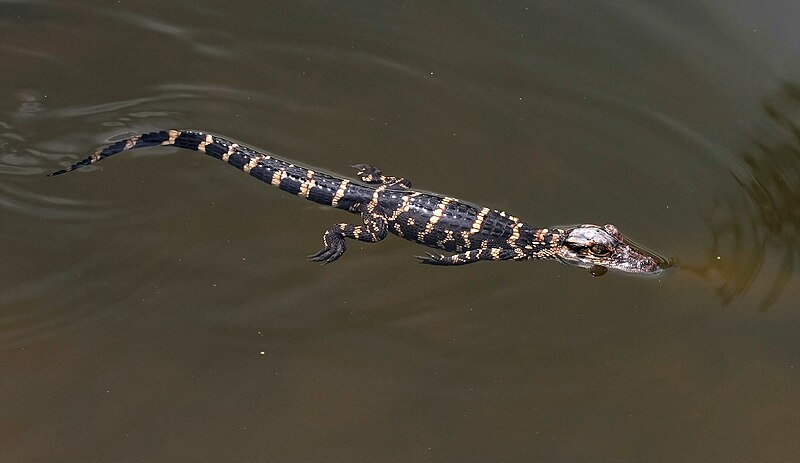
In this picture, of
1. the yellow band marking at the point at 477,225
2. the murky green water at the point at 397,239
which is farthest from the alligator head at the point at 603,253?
the yellow band marking at the point at 477,225

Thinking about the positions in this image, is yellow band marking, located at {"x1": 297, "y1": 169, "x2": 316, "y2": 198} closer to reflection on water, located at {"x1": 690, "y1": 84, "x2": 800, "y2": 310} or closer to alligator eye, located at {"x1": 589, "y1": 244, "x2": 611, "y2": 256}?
alligator eye, located at {"x1": 589, "y1": 244, "x2": 611, "y2": 256}

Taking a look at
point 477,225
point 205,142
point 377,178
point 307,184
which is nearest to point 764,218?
point 477,225

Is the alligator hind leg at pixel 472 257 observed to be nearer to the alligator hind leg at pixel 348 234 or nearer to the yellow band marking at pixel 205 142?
the alligator hind leg at pixel 348 234

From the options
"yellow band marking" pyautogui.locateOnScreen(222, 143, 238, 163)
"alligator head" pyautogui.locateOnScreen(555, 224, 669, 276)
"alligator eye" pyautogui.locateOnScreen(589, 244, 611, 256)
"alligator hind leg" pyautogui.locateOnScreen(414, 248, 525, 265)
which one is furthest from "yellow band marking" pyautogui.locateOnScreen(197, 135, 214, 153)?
"alligator eye" pyautogui.locateOnScreen(589, 244, 611, 256)

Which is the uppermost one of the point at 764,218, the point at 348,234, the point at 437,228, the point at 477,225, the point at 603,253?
the point at 764,218

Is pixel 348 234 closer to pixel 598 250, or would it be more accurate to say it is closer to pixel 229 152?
pixel 229 152
